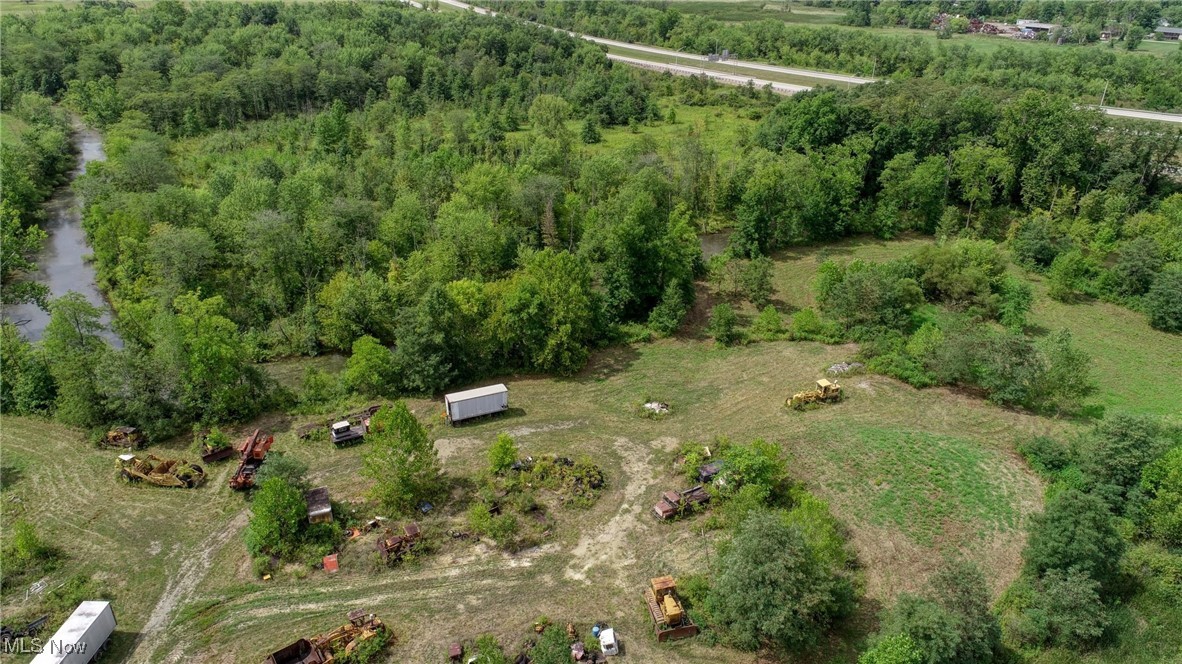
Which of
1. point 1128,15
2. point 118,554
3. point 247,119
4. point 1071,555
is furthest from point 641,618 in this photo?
point 1128,15

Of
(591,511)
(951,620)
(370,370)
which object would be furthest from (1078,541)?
(370,370)

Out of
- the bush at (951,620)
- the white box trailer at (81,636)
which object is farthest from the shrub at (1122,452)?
the white box trailer at (81,636)

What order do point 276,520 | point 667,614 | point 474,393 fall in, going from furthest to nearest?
point 474,393 < point 276,520 < point 667,614

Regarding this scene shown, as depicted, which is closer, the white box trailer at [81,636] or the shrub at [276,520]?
the white box trailer at [81,636]

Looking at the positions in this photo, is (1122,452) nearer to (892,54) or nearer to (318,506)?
(318,506)

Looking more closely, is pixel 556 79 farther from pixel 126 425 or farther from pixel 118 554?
pixel 118 554

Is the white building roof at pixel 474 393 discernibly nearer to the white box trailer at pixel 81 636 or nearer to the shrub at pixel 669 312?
the shrub at pixel 669 312
